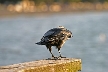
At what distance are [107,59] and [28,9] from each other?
130m

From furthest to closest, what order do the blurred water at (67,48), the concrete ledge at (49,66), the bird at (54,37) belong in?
the blurred water at (67,48) < the bird at (54,37) < the concrete ledge at (49,66)

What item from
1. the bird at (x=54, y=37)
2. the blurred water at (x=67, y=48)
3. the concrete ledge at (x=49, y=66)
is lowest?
the concrete ledge at (x=49, y=66)

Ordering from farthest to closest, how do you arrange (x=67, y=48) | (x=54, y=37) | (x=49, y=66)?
(x=67, y=48)
(x=54, y=37)
(x=49, y=66)

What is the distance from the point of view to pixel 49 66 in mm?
6957

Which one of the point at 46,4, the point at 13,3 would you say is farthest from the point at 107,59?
the point at 46,4

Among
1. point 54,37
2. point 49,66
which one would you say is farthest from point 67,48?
point 49,66

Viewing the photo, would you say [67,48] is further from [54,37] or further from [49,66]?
[49,66]

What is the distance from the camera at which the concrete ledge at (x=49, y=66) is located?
22.4ft

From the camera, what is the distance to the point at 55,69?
699 cm

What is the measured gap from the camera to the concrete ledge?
6832 mm

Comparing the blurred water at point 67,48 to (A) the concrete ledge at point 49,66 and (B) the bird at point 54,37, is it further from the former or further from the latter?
(A) the concrete ledge at point 49,66

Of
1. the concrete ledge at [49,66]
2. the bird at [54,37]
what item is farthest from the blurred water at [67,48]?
the concrete ledge at [49,66]

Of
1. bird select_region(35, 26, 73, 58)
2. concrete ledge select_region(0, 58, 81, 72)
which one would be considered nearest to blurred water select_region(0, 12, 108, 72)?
bird select_region(35, 26, 73, 58)

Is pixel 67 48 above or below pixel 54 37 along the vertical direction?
above
